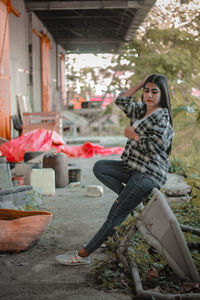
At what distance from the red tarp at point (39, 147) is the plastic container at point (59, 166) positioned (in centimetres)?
221

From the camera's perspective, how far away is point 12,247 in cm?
342

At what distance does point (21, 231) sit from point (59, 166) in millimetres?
3003

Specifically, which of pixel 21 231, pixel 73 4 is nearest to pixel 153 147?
pixel 21 231

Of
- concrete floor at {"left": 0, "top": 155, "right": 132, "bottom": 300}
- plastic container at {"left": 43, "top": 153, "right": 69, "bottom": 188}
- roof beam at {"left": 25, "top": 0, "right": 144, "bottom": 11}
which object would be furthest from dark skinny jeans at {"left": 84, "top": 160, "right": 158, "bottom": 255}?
roof beam at {"left": 25, "top": 0, "right": 144, "bottom": 11}

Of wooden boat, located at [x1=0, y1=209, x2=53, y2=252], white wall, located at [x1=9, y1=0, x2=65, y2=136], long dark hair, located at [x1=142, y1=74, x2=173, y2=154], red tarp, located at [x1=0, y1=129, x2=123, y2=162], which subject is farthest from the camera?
white wall, located at [x1=9, y1=0, x2=65, y2=136]

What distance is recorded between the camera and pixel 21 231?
340 cm

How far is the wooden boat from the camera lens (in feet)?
11.0

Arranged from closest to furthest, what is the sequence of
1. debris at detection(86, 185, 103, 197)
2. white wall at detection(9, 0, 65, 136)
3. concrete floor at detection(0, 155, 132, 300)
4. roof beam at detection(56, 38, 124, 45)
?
concrete floor at detection(0, 155, 132, 300) → debris at detection(86, 185, 103, 197) → white wall at detection(9, 0, 65, 136) → roof beam at detection(56, 38, 124, 45)

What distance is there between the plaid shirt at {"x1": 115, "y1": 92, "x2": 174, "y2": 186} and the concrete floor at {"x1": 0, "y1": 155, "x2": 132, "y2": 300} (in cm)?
83

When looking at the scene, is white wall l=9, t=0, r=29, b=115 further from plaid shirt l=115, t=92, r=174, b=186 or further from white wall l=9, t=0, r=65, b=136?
plaid shirt l=115, t=92, r=174, b=186

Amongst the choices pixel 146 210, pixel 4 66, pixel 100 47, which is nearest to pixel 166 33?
pixel 4 66

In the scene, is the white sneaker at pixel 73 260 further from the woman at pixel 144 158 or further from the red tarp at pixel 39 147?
the red tarp at pixel 39 147

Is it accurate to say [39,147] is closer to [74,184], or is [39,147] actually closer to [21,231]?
[74,184]

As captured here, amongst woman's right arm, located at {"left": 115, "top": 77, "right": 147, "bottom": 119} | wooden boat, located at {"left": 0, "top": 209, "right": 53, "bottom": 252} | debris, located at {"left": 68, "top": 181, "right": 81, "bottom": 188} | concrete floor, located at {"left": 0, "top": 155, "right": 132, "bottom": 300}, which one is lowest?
debris, located at {"left": 68, "top": 181, "right": 81, "bottom": 188}
